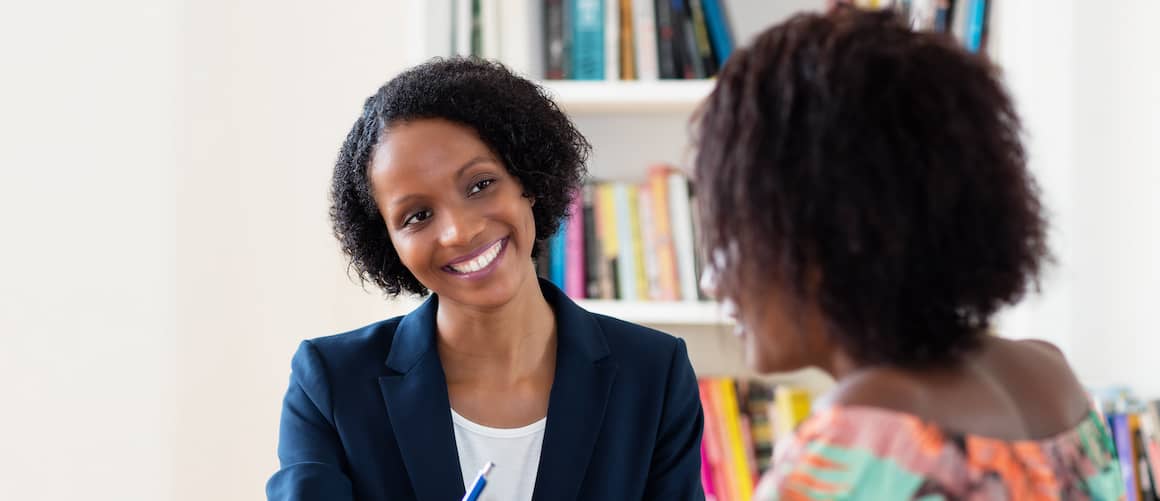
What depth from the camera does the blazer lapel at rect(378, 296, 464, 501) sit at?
133cm

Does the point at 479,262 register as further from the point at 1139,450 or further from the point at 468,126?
the point at 1139,450

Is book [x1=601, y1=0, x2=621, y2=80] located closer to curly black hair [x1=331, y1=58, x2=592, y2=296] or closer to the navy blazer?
curly black hair [x1=331, y1=58, x2=592, y2=296]

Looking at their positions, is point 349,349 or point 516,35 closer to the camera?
point 349,349

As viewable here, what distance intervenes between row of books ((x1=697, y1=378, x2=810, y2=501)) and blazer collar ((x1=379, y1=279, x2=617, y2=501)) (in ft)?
2.38

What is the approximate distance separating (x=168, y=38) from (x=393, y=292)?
2.57ft

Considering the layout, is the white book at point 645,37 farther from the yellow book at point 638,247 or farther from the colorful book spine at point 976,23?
the colorful book spine at point 976,23

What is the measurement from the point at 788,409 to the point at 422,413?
97 cm

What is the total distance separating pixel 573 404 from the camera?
54.6 inches

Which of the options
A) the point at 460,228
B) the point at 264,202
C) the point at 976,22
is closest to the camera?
the point at 460,228

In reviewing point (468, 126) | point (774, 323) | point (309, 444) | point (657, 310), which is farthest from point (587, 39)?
point (774, 323)

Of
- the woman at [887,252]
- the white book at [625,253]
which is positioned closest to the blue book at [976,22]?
the white book at [625,253]

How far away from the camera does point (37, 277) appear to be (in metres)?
1.64

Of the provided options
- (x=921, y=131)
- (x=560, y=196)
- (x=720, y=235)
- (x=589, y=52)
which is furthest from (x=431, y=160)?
(x=589, y=52)

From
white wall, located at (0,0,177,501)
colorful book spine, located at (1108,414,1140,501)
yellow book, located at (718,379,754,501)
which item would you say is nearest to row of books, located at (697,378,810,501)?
yellow book, located at (718,379,754,501)
